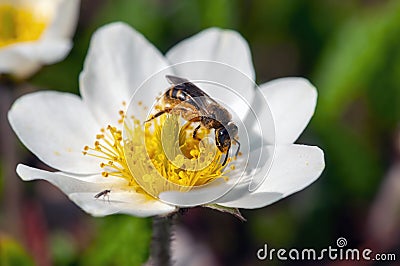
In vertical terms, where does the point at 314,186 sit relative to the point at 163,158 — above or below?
below

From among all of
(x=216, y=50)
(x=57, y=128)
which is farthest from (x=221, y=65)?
(x=57, y=128)

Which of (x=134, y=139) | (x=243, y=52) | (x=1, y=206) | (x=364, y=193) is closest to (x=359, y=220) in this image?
(x=364, y=193)

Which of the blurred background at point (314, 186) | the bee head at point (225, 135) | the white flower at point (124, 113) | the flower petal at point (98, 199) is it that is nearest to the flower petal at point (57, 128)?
the white flower at point (124, 113)

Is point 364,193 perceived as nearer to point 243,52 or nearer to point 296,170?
point 243,52

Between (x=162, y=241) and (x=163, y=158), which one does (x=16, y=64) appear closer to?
(x=163, y=158)

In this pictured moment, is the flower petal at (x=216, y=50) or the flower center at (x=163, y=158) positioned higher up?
the flower petal at (x=216, y=50)

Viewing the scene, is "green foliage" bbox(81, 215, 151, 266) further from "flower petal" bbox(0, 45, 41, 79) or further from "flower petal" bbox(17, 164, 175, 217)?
"flower petal" bbox(0, 45, 41, 79)

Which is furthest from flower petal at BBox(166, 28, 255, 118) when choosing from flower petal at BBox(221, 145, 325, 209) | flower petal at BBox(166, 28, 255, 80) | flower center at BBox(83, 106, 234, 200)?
flower petal at BBox(221, 145, 325, 209)

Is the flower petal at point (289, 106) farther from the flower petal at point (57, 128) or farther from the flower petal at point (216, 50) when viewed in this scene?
the flower petal at point (57, 128)

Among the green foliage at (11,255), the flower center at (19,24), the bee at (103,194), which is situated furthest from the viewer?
the flower center at (19,24)
